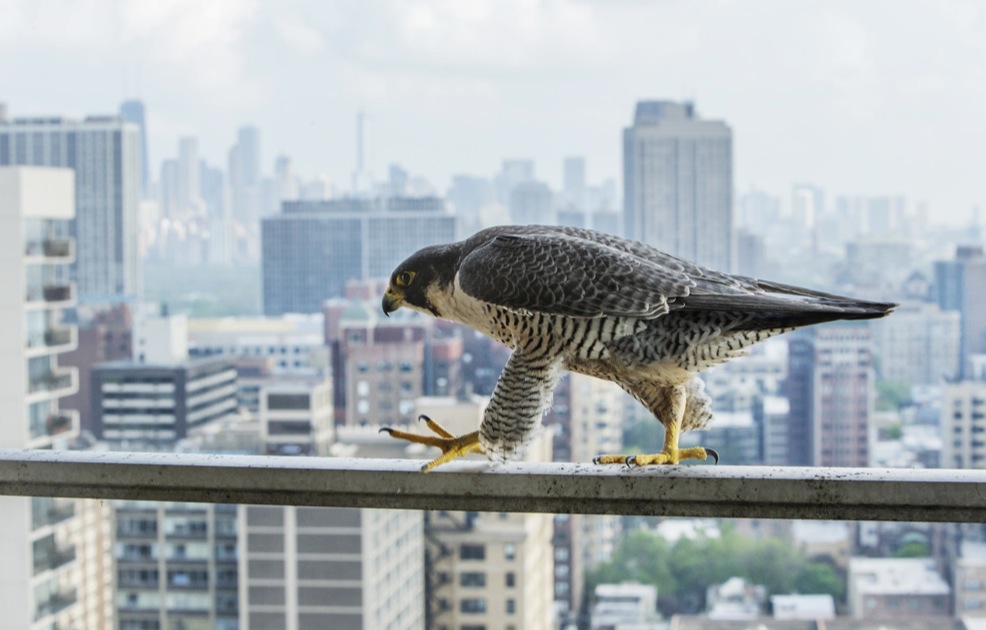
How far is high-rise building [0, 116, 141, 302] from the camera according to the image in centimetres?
1788

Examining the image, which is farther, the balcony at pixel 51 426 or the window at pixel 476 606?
the balcony at pixel 51 426

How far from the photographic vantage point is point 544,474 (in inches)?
46.1

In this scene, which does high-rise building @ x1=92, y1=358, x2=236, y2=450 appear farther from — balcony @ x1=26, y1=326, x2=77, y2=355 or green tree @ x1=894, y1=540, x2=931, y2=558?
green tree @ x1=894, y1=540, x2=931, y2=558

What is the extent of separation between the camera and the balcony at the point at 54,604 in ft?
14.0

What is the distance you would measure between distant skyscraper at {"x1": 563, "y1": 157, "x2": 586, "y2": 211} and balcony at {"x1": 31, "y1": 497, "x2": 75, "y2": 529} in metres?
14.5

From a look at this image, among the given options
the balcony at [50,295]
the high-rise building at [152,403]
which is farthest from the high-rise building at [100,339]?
the balcony at [50,295]

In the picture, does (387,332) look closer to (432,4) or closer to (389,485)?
(389,485)

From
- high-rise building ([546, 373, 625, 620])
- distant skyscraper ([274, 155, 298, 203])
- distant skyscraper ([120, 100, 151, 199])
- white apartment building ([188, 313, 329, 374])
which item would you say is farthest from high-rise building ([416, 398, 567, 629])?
distant skyscraper ([120, 100, 151, 199])

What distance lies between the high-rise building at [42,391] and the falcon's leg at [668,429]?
2357 mm

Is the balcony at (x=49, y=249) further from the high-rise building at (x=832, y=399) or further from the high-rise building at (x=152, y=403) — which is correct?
the high-rise building at (x=832, y=399)

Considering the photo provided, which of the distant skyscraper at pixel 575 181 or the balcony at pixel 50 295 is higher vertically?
the distant skyscraper at pixel 575 181

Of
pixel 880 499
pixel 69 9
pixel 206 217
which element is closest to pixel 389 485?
pixel 880 499

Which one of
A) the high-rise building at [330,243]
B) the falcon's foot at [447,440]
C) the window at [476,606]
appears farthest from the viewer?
the high-rise building at [330,243]

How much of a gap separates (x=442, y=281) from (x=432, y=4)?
79.3 ft
